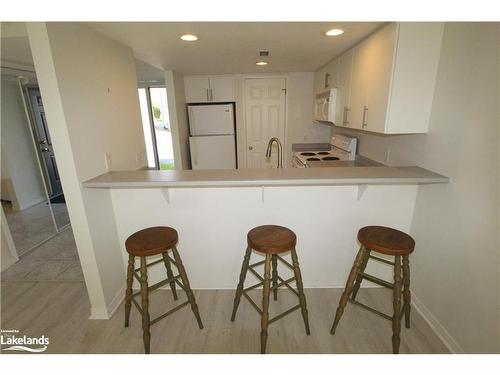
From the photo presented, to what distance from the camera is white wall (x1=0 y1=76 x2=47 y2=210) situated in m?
3.51

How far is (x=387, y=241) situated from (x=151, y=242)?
1442 millimetres

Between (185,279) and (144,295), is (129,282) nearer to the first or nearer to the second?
(144,295)

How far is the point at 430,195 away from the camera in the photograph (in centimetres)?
171

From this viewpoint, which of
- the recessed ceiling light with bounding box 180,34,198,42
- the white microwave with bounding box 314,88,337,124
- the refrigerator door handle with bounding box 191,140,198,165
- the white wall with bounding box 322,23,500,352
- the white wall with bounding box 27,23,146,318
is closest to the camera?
the white wall with bounding box 322,23,500,352

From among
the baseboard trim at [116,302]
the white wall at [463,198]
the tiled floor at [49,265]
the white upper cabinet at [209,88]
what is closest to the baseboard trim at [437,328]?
the white wall at [463,198]

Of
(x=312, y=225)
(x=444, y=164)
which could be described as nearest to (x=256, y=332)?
(x=312, y=225)

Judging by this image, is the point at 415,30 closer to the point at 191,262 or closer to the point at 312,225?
the point at 312,225

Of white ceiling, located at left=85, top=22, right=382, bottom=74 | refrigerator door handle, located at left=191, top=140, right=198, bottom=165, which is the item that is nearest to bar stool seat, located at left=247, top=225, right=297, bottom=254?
white ceiling, located at left=85, top=22, right=382, bottom=74

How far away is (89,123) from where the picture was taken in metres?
1.64

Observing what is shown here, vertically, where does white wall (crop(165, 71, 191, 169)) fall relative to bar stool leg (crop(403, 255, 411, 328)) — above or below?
above

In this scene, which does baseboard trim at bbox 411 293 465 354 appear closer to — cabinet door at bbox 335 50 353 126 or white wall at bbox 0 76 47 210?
cabinet door at bbox 335 50 353 126

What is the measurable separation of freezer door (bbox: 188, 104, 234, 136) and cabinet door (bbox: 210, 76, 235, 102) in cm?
14

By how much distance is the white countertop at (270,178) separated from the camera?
1527mm

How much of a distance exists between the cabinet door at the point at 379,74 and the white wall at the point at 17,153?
177 inches
